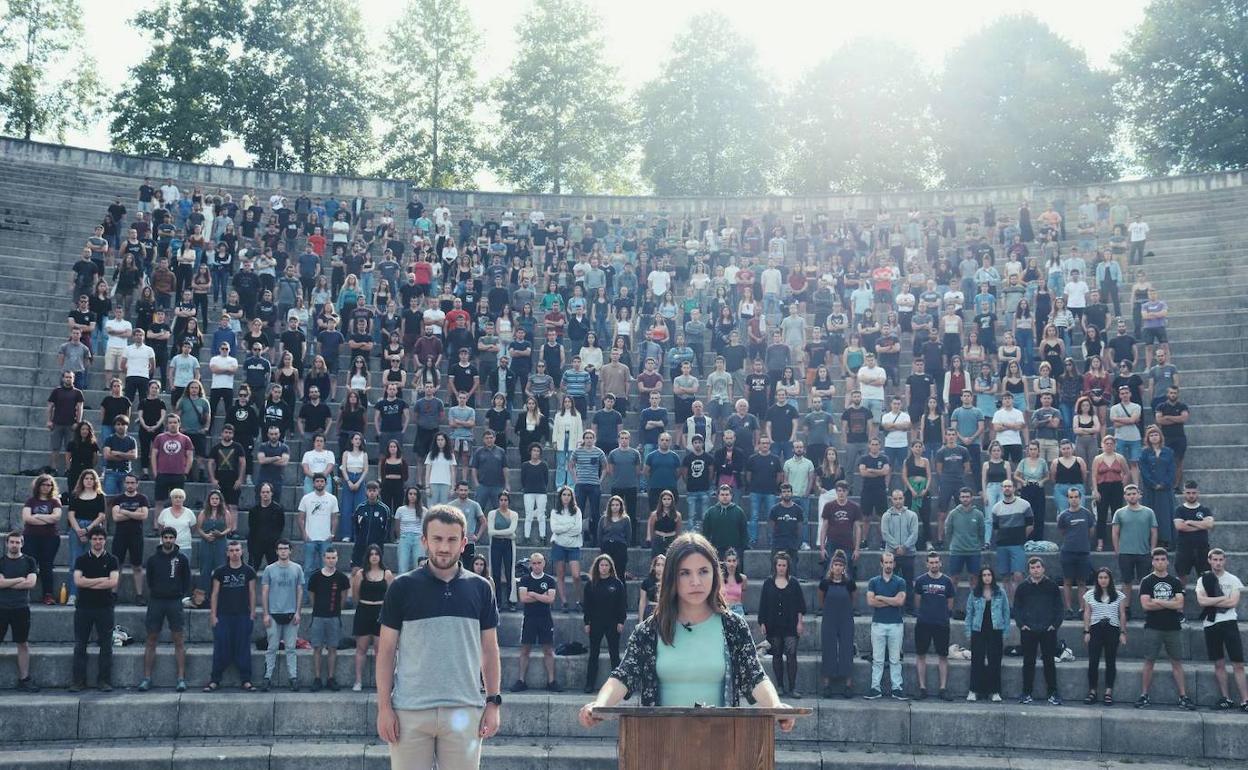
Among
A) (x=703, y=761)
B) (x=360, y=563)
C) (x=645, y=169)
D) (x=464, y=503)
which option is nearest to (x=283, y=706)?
(x=360, y=563)

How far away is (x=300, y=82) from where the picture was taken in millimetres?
51656

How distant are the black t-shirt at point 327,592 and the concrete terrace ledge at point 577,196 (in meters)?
22.4

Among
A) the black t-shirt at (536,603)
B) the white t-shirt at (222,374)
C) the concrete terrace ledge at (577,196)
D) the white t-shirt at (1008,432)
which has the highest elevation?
the concrete terrace ledge at (577,196)

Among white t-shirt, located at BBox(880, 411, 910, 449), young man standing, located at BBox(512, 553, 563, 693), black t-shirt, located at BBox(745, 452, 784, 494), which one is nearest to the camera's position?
young man standing, located at BBox(512, 553, 563, 693)

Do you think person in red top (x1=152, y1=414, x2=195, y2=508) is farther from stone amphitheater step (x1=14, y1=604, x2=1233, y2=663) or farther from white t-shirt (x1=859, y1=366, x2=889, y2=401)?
white t-shirt (x1=859, y1=366, x2=889, y2=401)

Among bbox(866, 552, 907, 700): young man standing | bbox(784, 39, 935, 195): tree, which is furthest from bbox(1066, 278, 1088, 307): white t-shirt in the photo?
bbox(784, 39, 935, 195): tree

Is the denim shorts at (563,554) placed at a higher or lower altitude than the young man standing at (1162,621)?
higher

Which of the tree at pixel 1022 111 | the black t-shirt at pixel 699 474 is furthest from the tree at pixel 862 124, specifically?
the black t-shirt at pixel 699 474

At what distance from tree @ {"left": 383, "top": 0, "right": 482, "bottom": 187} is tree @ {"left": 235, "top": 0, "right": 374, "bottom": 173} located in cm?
172

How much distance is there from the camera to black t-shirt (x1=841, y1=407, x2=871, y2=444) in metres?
17.8

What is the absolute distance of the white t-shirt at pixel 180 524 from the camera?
47.4 ft

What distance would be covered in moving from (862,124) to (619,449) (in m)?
40.8

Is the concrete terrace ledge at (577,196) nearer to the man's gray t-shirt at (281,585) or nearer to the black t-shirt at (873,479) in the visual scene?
the black t-shirt at (873,479)

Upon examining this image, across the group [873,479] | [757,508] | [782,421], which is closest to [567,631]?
[757,508]
